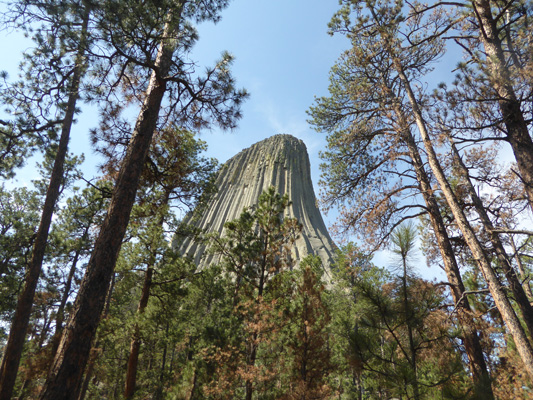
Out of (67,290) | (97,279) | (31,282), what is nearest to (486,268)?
(97,279)

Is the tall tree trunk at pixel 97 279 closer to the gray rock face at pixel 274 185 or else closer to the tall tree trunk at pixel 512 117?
the tall tree trunk at pixel 512 117

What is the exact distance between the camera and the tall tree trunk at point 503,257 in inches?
213

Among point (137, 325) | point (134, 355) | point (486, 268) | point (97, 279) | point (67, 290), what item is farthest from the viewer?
point (67, 290)

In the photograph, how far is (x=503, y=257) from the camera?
7.39 meters

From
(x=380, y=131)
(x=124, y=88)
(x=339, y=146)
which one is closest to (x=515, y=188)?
(x=380, y=131)

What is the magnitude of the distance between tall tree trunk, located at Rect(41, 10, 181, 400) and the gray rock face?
46547 millimetres

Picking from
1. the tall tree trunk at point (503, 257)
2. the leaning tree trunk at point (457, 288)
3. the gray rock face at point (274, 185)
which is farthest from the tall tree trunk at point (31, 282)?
the gray rock face at point (274, 185)

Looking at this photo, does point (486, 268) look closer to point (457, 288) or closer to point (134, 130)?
point (457, 288)

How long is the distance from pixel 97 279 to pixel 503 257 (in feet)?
30.2

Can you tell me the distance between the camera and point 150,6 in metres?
4.84

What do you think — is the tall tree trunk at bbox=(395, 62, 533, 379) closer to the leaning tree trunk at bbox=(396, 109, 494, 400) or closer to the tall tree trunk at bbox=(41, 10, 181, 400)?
the leaning tree trunk at bbox=(396, 109, 494, 400)

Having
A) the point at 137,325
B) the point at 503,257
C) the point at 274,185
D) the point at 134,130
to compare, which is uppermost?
the point at 274,185

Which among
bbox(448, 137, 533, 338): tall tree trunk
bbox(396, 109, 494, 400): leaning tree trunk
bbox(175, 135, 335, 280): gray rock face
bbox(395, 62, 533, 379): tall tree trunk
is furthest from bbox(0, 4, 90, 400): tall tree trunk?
bbox(175, 135, 335, 280): gray rock face

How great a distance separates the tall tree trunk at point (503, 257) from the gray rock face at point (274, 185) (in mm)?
41542
